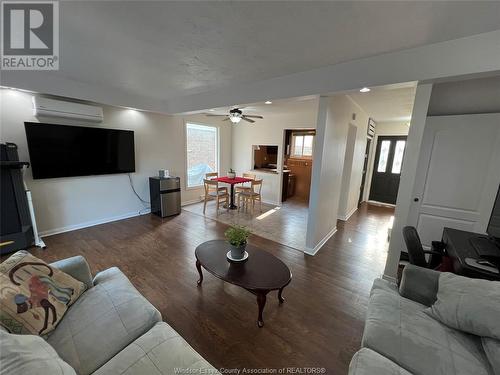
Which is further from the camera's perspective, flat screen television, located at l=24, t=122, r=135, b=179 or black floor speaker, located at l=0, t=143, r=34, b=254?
flat screen television, located at l=24, t=122, r=135, b=179

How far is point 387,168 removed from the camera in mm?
5840

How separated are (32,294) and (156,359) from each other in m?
0.90

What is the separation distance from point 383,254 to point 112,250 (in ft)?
13.7

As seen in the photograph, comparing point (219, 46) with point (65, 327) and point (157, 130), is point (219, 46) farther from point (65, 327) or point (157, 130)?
point (157, 130)

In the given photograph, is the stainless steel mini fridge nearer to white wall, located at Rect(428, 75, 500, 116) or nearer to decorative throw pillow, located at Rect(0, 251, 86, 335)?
decorative throw pillow, located at Rect(0, 251, 86, 335)

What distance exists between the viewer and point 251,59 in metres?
2.27

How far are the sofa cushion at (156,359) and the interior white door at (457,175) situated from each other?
11.0 feet

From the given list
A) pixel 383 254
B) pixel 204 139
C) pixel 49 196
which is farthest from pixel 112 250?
pixel 383 254

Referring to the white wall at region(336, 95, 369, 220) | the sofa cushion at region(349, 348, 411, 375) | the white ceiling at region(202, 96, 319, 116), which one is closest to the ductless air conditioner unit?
the white ceiling at region(202, 96, 319, 116)

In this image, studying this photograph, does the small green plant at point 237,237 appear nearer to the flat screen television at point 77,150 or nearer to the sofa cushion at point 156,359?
the sofa cushion at point 156,359

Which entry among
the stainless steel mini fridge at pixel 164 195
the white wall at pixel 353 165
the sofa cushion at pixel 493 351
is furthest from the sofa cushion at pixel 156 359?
the white wall at pixel 353 165

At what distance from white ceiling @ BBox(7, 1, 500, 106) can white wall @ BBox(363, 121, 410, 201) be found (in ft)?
14.5

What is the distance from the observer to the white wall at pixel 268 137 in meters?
5.12

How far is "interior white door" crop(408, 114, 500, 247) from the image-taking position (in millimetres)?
2438
